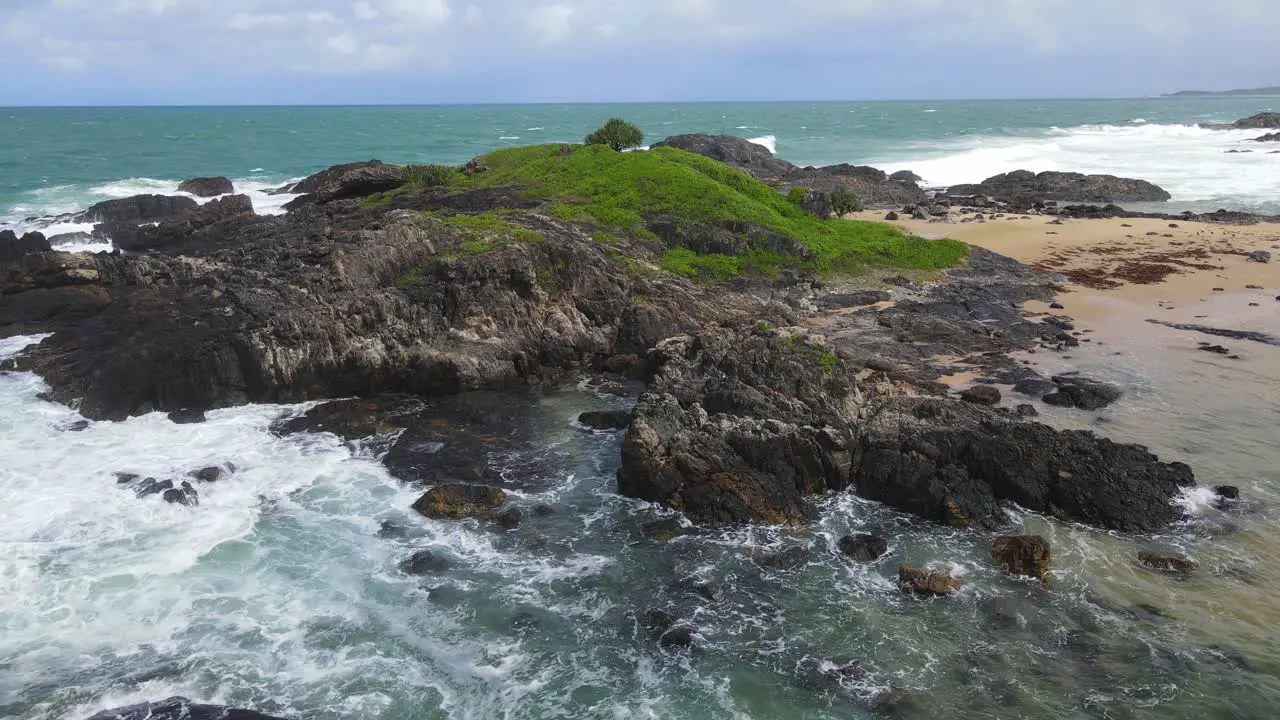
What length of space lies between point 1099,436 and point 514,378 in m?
15.4

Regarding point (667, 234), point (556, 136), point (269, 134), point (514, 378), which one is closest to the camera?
point (514, 378)

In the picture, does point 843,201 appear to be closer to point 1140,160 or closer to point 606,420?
point 606,420

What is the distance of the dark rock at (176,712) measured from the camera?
12.0 meters

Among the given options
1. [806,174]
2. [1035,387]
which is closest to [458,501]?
[1035,387]

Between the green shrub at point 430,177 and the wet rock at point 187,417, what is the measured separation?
61.5 feet

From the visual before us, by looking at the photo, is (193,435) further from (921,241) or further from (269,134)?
(269,134)

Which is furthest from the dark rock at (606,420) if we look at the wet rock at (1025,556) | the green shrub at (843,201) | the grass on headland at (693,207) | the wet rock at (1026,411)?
the green shrub at (843,201)

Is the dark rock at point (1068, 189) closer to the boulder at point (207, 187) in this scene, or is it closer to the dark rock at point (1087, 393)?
the dark rock at point (1087, 393)

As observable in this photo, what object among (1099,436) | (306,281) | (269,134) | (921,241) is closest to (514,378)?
(306,281)

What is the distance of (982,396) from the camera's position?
22625mm

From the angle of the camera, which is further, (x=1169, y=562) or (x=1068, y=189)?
(x=1068, y=189)

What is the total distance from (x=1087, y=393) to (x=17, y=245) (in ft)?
127

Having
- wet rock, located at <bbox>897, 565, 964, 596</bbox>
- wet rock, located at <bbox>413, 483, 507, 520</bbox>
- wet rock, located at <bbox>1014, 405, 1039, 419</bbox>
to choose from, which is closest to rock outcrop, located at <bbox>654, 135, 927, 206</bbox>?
wet rock, located at <bbox>1014, 405, 1039, 419</bbox>

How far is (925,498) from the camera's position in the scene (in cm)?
1780
